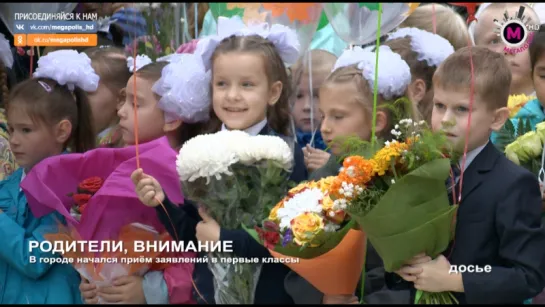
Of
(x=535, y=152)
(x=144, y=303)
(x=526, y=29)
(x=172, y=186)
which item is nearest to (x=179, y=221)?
(x=172, y=186)

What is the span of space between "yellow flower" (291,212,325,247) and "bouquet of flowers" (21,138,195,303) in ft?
1.98

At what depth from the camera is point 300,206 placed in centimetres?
315

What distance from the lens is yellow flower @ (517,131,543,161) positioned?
11.5 feet

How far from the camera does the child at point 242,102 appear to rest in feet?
11.5

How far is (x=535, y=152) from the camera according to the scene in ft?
11.5

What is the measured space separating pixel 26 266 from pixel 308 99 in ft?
4.48

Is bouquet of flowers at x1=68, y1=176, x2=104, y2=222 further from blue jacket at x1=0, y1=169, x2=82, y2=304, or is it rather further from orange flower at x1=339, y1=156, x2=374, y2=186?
orange flower at x1=339, y1=156, x2=374, y2=186

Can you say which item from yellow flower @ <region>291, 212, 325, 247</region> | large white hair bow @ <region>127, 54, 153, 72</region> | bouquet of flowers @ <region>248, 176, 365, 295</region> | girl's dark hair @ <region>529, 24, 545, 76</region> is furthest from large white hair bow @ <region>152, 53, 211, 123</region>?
girl's dark hair @ <region>529, 24, 545, 76</region>

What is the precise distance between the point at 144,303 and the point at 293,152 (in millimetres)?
805

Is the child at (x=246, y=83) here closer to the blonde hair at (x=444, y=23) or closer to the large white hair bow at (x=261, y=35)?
the large white hair bow at (x=261, y=35)

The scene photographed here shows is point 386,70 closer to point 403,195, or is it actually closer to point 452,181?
point 452,181

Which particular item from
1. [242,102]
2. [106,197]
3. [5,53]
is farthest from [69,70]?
[242,102]

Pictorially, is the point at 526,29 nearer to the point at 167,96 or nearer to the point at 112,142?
the point at 167,96

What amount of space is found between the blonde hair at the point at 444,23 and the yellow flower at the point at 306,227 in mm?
1510
